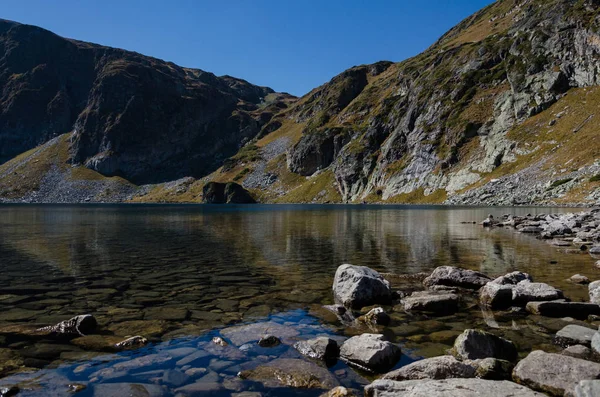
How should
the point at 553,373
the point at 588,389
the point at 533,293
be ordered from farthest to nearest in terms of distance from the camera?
the point at 533,293 → the point at 553,373 → the point at 588,389

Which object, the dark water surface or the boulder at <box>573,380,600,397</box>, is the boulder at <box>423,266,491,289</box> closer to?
the dark water surface

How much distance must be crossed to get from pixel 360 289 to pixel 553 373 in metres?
8.01

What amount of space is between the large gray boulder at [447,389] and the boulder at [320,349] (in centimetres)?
218

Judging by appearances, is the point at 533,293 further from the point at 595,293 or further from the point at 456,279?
the point at 456,279

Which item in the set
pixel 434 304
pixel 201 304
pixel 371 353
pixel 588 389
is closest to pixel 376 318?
pixel 434 304

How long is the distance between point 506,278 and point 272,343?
11.1 m

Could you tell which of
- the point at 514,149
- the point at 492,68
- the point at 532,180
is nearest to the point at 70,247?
the point at 532,180

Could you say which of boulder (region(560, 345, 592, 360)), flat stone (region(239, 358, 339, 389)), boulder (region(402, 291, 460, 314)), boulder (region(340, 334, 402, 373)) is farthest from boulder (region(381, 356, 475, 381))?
boulder (region(402, 291, 460, 314))

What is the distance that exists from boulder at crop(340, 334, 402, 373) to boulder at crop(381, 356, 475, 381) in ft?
2.44

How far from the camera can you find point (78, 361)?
1011 centimetres

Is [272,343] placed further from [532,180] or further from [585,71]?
[585,71]

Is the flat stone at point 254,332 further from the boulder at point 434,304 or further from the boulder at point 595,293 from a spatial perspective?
the boulder at point 595,293

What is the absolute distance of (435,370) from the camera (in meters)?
8.80

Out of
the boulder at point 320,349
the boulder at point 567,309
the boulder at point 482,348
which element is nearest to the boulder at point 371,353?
the boulder at point 320,349
